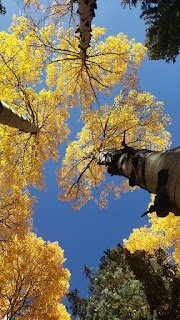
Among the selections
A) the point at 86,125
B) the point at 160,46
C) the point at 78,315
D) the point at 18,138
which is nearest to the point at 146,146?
the point at 86,125

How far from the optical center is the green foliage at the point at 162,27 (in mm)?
8578

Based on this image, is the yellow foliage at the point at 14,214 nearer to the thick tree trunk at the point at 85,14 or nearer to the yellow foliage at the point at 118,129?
the yellow foliage at the point at 118,129

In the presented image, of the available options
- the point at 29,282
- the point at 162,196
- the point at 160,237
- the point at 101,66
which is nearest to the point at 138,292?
the point at 162,196

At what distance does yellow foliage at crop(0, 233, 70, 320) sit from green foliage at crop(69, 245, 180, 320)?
8.51 feet

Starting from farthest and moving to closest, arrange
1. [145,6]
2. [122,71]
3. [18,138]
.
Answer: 1. [122,71]
2. [18,138]
3. [145,6]

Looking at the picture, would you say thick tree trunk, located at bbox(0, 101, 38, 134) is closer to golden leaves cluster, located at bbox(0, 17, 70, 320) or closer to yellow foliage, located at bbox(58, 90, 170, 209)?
golden leaves cluster, located at bbox(0, 17, 70, 320)

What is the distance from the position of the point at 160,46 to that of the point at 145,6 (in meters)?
1.31

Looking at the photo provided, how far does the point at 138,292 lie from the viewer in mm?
6625

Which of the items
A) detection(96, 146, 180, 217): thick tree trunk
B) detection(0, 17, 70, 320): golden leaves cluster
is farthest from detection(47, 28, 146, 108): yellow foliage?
detection(96, 146, 180, 217): thick tree trunk

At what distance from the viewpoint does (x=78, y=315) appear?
29.5ft

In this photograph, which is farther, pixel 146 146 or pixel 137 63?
pixel 146 146

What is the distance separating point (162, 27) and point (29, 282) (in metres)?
9.92

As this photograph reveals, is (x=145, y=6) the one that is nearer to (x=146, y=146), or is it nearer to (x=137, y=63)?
(x=137, y=63)

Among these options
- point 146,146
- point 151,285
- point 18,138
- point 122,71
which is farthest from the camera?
point 146,146
